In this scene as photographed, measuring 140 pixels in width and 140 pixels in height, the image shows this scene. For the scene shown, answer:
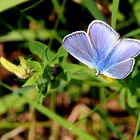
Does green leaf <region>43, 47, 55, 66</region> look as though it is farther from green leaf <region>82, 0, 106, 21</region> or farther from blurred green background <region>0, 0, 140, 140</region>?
blurred green background <region>0, 0, 140, 140</region>

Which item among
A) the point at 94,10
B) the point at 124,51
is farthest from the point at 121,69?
the point at 94,10

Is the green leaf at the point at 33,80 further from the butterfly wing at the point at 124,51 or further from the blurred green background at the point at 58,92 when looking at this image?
the blurred green background at the point at 58,92

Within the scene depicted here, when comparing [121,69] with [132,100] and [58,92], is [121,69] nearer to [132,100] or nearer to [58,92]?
[132,100]

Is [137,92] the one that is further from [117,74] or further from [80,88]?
[117,74]

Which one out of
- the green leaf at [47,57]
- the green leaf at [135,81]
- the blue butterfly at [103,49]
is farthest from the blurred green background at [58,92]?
the blue butterfly at [103,49]

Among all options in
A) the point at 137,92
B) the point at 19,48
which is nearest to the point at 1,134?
the point at 19,48
